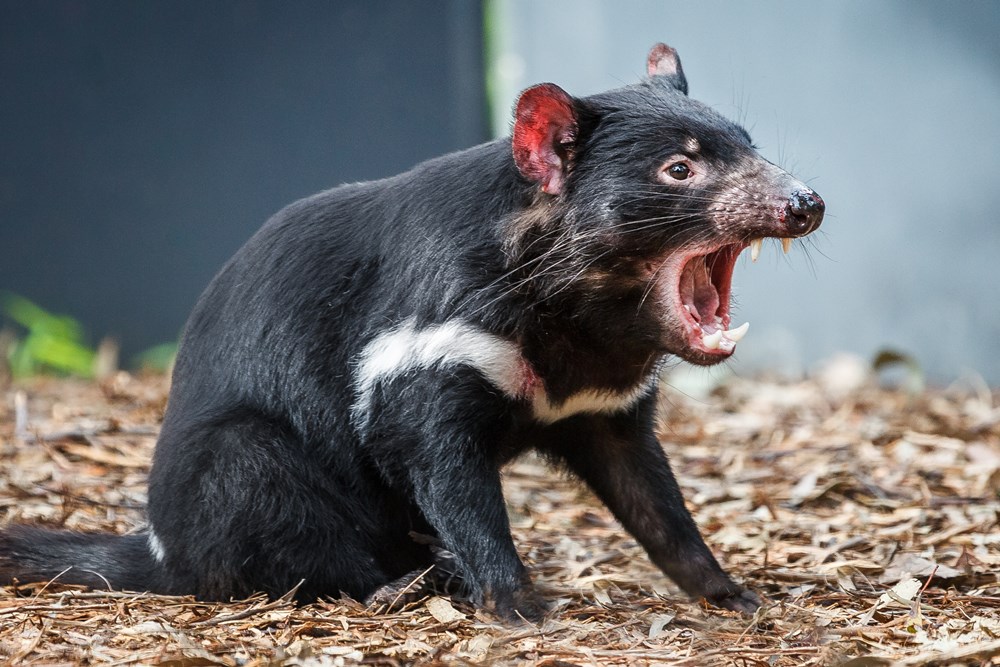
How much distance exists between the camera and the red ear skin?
10.8 feet

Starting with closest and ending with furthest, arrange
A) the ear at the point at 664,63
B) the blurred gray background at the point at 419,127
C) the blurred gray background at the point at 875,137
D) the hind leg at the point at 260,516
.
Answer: the hind leg at the point at 260,516 < the ear at the point at 664,63 < the blurred gray background at the point at 875,137 < the blurred gray background at the point at 419,127

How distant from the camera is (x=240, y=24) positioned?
7160 millimetres

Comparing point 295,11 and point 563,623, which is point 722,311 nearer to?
point 563,623

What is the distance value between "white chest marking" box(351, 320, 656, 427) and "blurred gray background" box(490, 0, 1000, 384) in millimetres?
3470

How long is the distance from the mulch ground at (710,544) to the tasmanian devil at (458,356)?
139 millimetres

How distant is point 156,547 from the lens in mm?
3072

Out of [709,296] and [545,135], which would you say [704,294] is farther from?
[545,135]

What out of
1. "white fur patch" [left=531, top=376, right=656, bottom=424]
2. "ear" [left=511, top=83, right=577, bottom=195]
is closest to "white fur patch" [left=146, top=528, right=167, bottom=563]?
"white fur patch" [left=531, top=376, right=656, bottom=424]

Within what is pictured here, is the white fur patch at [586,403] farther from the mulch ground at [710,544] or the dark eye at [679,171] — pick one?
the dark eye at [679,171]

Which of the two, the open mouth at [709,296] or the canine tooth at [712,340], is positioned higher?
the open mouth at [709,296]

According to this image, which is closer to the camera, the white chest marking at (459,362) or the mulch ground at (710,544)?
the mulch ground at (710,544)

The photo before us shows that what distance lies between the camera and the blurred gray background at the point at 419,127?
636 cm

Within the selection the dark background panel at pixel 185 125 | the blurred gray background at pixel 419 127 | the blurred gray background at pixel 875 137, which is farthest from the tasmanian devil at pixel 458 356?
the dark background panel at pixel 185 125

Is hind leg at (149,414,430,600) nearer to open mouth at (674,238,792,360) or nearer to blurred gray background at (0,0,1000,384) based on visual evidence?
open mouth at (674,238,792,360)
